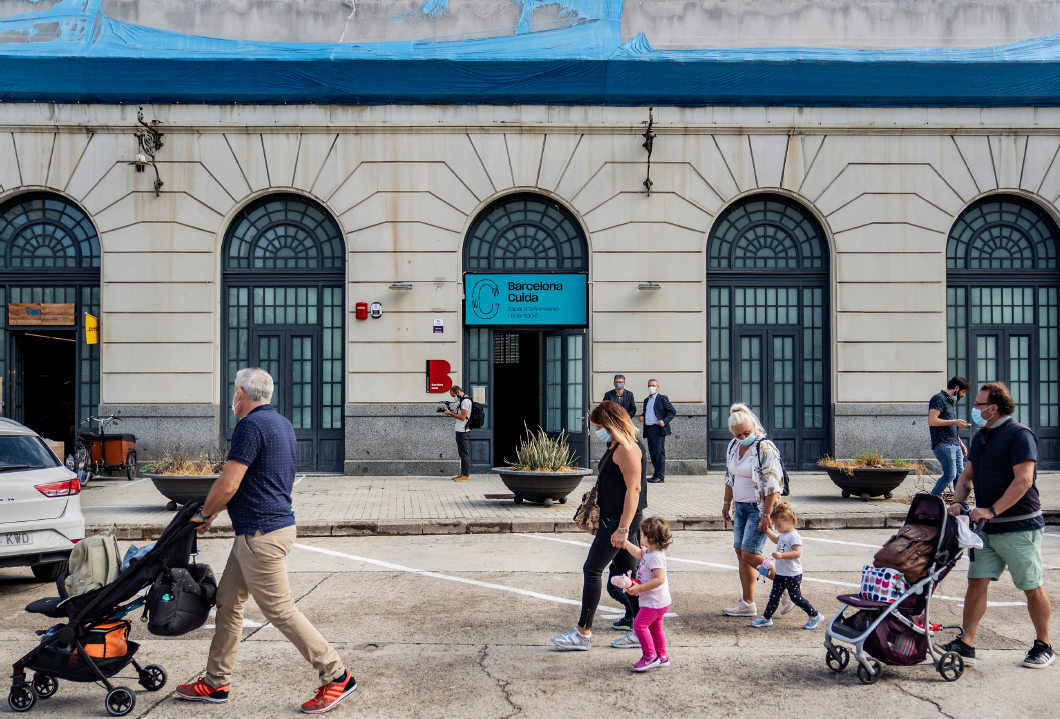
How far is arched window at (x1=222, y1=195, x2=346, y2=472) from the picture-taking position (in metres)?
17.6

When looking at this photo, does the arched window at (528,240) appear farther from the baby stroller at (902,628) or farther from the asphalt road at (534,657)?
the baby stroller at (902,628)

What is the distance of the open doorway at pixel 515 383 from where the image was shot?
65.4 ft

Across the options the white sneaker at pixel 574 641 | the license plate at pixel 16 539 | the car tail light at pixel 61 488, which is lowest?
the white sneaker at pixel 574 641

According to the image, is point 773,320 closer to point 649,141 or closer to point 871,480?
point 649,141

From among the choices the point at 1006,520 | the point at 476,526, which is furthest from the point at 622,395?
the point at 1006,520

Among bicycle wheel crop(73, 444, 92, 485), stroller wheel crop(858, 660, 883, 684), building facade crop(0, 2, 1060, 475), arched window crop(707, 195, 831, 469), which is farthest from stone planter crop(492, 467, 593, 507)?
bicycle wheel crop(73, 444, 92, 485)

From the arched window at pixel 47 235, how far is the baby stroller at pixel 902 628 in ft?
54.3

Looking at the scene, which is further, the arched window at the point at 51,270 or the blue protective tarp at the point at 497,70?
the arched window at the point at 51,270

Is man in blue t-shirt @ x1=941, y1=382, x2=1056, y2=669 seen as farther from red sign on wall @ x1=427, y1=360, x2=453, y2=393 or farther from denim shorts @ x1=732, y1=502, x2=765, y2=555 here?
red sign on wall @ x1=427, y1=360, x2=453, y2=393

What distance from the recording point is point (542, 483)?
1275cm

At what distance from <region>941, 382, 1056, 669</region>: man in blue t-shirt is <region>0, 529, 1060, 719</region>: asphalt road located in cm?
22

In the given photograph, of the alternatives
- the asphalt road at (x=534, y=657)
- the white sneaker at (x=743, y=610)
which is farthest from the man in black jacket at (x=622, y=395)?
the white sneaker at (x=743, y=610)

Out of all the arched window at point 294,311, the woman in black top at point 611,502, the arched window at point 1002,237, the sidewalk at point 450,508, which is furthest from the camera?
the arched window at point 1002,237

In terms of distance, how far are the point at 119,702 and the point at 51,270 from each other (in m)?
15.3
